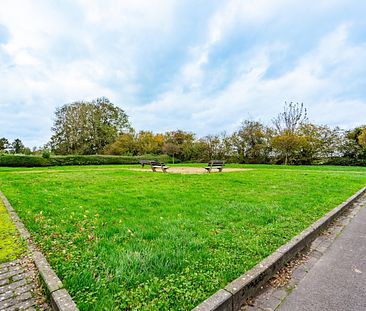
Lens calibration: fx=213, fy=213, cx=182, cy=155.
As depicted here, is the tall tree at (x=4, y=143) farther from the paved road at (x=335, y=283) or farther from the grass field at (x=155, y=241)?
the paved road at (x=335, y=283)

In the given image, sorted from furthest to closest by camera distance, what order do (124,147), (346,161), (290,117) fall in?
(124,147) → (290,117) → (346,161)

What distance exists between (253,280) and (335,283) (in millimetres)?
955

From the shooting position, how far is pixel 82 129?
119 feet

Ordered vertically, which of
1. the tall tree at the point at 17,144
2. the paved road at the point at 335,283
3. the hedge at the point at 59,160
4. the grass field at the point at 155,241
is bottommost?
the paved road at the point at 335,283

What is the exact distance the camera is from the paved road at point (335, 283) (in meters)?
1.89

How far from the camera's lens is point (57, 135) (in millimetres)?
36656

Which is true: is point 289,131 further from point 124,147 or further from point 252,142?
point 124,147

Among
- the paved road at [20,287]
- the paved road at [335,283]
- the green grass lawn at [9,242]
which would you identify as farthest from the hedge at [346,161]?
the paved road at [20,287]

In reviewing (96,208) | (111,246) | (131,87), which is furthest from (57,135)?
(111,246)

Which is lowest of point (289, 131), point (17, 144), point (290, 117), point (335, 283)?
point (335, 283)

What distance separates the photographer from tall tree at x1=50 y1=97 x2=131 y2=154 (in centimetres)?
3584

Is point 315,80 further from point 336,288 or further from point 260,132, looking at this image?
point 336,288

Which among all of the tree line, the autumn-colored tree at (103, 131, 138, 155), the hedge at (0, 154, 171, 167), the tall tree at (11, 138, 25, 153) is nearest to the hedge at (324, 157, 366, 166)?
the tree line

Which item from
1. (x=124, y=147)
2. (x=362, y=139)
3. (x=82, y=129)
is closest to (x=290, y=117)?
(x=362, y=139)
